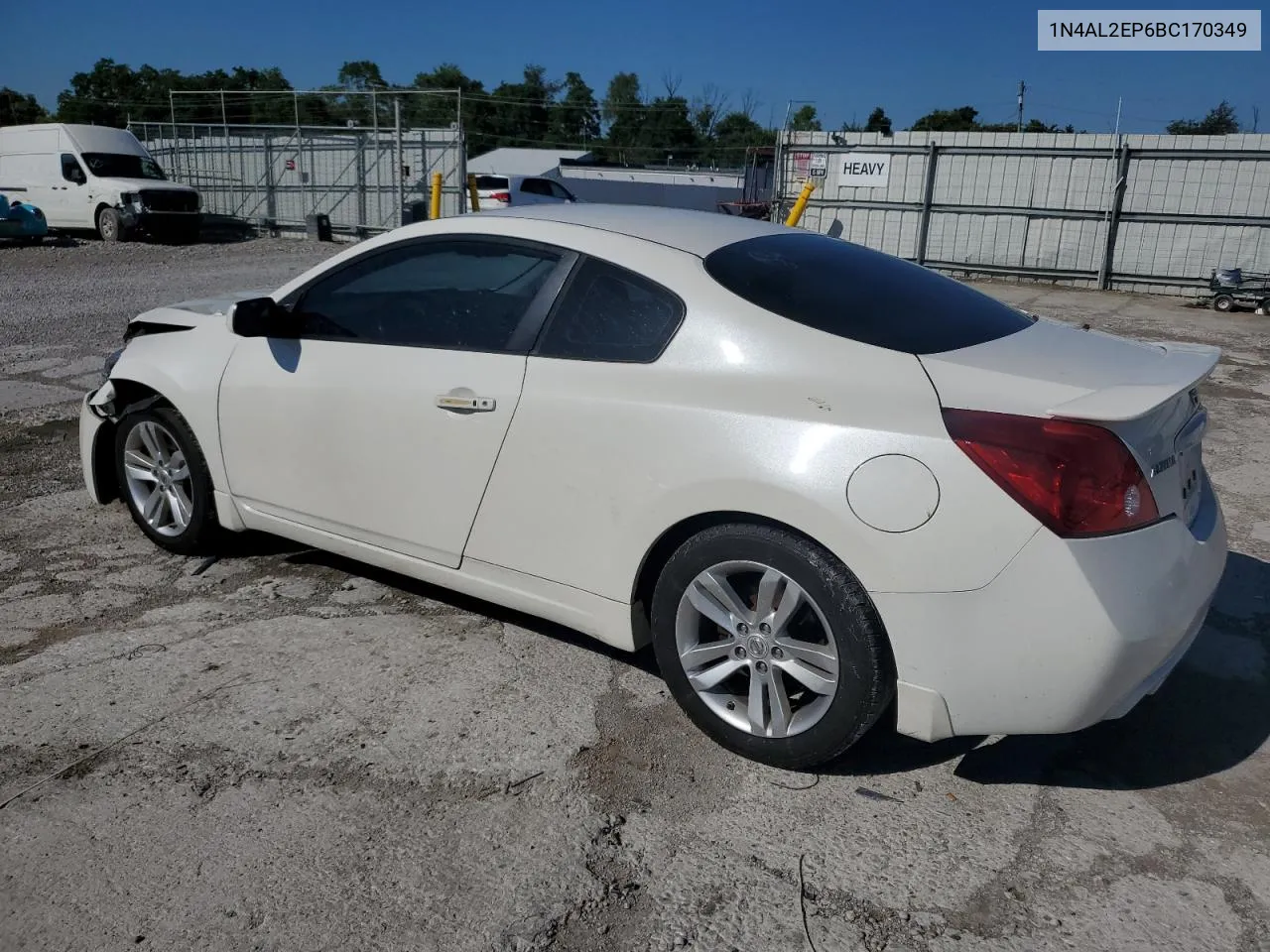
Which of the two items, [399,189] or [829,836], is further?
[399,189]

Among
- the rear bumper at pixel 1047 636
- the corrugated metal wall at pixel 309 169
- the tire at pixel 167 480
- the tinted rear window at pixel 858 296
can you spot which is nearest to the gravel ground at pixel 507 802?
the tire at pixel 167 480

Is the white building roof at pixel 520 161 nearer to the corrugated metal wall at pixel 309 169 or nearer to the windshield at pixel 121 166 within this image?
the corrugated metal wall at pixel 309 169

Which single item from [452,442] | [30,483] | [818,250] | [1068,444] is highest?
[818,250]

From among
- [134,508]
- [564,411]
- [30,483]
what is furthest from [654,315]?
[30,483]

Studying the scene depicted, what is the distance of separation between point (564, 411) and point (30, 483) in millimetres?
Answer: 3719

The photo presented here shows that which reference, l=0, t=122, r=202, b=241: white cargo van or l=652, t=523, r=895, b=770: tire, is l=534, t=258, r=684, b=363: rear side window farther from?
l=0, t=122, r=202, b=241: white cargo van

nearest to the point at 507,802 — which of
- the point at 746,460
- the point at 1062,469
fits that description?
the point at 746,460

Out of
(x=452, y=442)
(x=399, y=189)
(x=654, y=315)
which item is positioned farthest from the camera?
(x=399, y=189)

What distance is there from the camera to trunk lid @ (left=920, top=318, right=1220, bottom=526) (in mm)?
2535

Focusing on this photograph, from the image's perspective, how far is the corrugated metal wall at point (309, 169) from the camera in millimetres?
20828

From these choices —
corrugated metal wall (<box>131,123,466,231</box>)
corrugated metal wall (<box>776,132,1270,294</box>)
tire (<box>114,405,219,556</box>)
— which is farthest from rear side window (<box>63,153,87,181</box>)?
tire (<box>114,405,219,556</box>)

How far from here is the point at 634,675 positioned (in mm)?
3521

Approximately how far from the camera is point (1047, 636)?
2.46 meters

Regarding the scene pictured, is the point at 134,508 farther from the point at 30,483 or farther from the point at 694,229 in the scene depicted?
the point at 694,229
